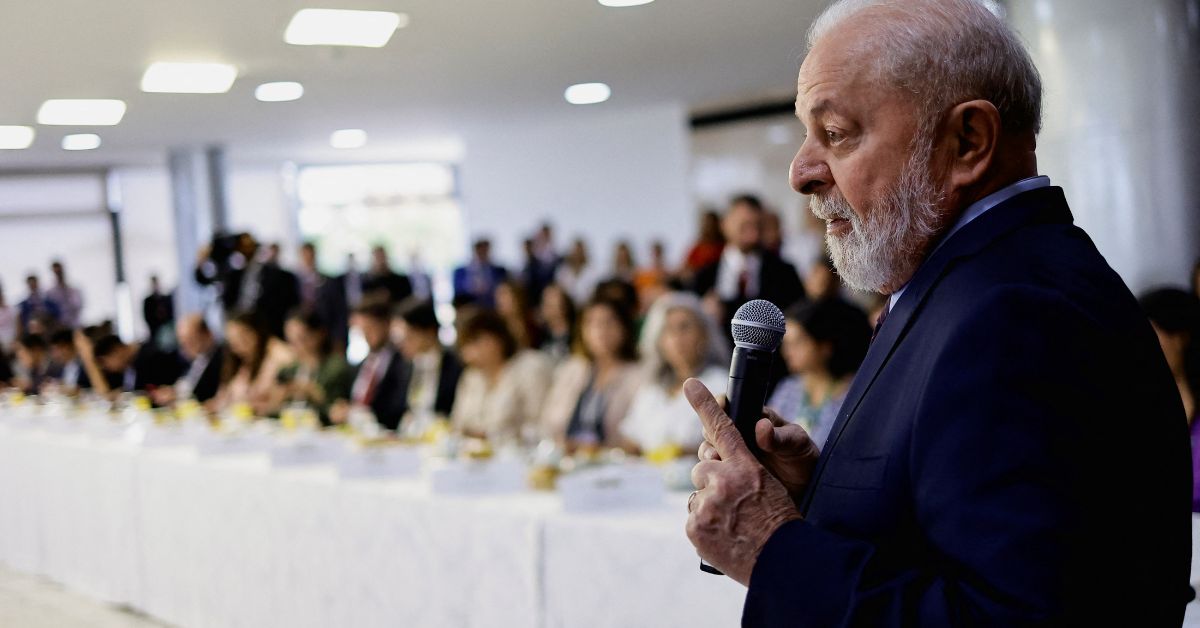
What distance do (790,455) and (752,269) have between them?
463cm

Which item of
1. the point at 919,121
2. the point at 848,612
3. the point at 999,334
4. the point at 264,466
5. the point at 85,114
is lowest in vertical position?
the point at 264,466

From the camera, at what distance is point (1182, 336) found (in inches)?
Answer: 127

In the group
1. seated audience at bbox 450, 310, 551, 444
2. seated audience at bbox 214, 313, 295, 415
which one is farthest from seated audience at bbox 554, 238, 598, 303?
seated audience at bbox 450, 310, 551, 444

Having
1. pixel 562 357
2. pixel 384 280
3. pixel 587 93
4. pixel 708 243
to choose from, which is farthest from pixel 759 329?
pixel 384 280

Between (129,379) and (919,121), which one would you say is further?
(129,379)

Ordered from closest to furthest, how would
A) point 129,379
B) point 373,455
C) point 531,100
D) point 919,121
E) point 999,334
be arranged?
1. point 999,334
2. point 919,121
3. point 373,455
4. point 129,379
5. point 531,100

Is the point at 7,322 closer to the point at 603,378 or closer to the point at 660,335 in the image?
the point at 603,378

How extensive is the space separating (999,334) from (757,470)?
0.83 ft

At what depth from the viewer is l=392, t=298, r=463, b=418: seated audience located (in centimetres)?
545

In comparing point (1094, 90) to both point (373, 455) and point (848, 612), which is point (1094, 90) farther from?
point (848, 612)

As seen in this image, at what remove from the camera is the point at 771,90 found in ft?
35.6

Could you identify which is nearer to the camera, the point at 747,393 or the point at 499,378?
the point at 747,393

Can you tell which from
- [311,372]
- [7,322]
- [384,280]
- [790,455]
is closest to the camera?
[790,455]

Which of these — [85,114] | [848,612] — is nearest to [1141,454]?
[848,612]
